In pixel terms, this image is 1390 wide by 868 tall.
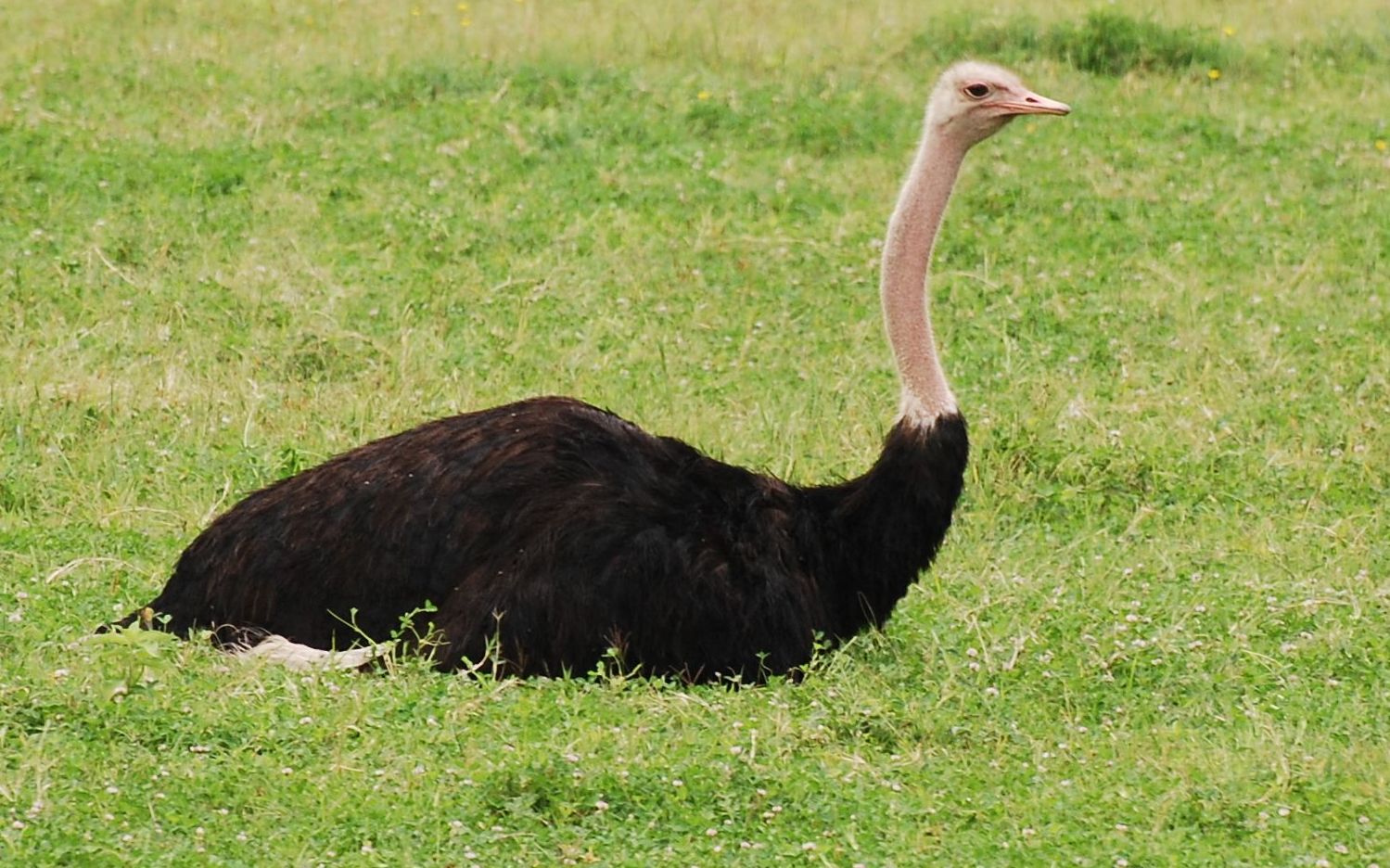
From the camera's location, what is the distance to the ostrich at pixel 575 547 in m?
6.11

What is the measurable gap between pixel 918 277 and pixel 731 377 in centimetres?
263

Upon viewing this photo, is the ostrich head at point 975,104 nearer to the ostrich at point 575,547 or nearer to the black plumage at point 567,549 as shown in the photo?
the ostrich at point 575,547

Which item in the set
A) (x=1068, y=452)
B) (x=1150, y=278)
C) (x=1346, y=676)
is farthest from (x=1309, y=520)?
(x=1150, y=278)

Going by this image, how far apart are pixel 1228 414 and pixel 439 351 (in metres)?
2.94

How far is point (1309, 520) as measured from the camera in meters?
8.04

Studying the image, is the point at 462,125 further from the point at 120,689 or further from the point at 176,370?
the point at 120,689

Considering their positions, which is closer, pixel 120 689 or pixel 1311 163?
pixel 120 689

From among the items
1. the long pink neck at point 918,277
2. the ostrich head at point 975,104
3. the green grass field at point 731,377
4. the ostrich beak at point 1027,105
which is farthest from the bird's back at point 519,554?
the ostrich beak at point 1027,105

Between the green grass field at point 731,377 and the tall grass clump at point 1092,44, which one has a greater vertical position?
the tall grass clump at point 1092,44

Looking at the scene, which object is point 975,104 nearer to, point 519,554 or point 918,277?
point 918,277

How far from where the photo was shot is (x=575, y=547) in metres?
6.14

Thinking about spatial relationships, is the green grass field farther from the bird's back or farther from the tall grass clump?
the bird's back

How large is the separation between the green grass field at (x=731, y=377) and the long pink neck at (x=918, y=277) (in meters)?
0.66

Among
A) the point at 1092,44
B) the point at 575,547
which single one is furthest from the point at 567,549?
the point at 1092,44
